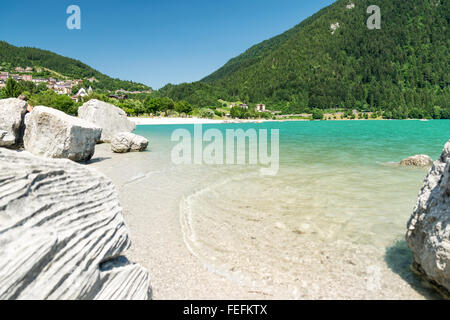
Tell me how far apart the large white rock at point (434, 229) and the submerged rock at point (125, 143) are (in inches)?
672

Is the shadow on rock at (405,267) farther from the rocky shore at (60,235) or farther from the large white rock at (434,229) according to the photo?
the rocky shore at (60,235)

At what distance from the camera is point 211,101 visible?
179m

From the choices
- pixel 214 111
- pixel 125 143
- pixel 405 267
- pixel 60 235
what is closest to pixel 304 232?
pixel 405 267

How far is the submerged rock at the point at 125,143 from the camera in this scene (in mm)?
17969

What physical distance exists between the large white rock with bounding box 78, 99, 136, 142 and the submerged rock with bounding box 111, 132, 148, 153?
97.3 inches

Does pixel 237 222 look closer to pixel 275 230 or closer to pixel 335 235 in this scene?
pixel 275 230

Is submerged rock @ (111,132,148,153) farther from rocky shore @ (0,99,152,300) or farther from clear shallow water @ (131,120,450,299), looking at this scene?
rocky shore @ (0,99,152,300)

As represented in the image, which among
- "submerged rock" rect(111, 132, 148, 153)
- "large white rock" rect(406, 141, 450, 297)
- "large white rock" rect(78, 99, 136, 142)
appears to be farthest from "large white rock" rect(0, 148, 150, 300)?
"large white rock" rect(78, 99, 136, 142)

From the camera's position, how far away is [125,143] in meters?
18.1

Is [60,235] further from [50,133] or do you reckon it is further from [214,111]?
[214,111]

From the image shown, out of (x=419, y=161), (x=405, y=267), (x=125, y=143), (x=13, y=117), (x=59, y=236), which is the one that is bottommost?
(x=405, y=267)

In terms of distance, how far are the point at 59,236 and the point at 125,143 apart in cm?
1694

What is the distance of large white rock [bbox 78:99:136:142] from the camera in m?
20.1
